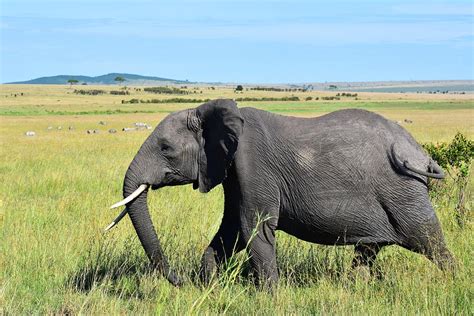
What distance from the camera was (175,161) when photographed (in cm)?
650

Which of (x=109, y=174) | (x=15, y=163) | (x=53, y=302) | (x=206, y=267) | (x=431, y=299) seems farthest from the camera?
(x=15, y=163)

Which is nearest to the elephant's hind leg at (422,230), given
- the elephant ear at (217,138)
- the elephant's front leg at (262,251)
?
the elephant's front leg at (262,251)

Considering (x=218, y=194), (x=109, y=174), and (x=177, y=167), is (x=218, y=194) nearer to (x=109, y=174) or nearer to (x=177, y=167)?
(x=109, y=174)

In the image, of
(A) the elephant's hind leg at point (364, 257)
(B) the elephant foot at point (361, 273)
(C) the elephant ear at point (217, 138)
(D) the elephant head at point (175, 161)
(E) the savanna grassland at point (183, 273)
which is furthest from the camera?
(A) the elephant's hind leg at point (364, 257)

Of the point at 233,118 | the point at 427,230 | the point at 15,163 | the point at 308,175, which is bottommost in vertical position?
the point at 15,163

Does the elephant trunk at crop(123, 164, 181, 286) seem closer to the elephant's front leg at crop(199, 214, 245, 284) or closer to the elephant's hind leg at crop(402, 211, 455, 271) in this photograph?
the elephant's front leg at crop(199, 214, 245, 284)

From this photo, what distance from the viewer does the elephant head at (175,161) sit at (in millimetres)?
6371

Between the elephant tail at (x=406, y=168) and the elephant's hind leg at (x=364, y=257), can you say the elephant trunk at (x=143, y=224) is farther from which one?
the elephant tail at (x=406, y=168)

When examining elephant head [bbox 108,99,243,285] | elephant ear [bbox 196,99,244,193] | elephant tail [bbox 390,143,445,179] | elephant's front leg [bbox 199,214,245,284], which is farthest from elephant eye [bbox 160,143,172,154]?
elephant tail [bbox 390,143,445,179]

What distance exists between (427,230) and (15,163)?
14.5m

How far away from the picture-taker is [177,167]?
21.4 ft

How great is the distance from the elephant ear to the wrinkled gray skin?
0.04 feet

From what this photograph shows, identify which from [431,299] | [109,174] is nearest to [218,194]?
[109,174]

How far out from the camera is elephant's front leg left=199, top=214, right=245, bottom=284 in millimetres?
6852
